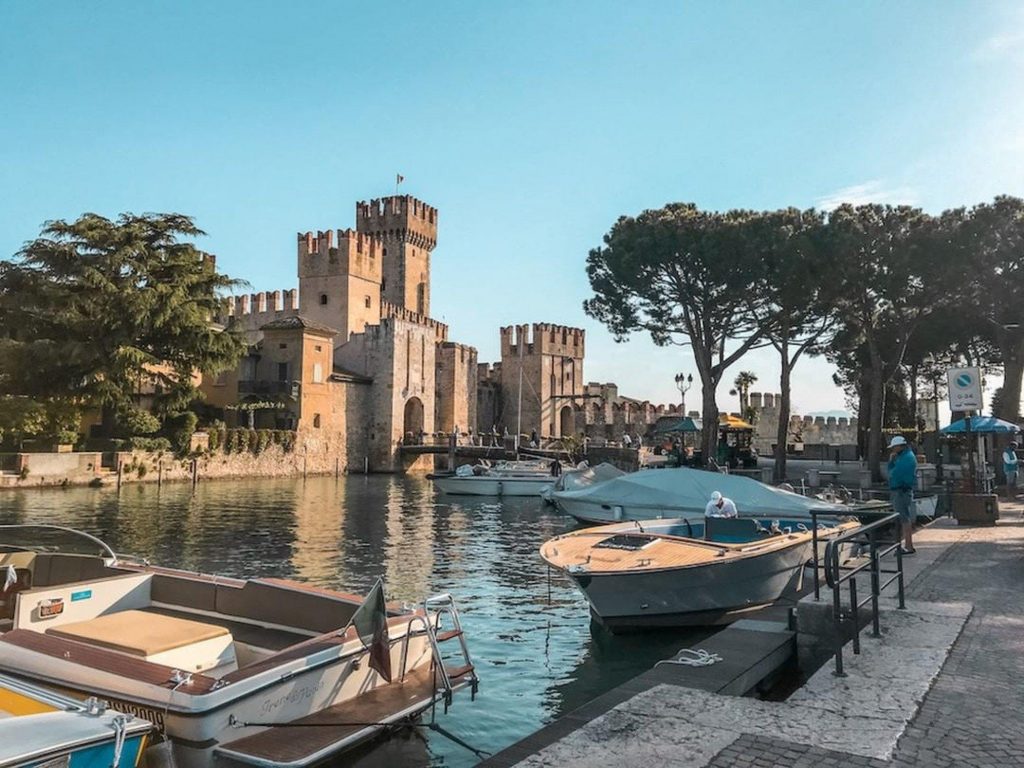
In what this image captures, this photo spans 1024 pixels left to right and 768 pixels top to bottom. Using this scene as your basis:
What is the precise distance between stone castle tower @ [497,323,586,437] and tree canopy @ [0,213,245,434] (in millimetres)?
Result: 34069

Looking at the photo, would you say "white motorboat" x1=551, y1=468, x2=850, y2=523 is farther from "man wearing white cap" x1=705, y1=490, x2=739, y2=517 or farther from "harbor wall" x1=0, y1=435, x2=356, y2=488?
"harbor wall" x1=0, y1=435, x2=356, y2=488

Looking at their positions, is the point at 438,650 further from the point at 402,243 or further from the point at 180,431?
the point at 402,243

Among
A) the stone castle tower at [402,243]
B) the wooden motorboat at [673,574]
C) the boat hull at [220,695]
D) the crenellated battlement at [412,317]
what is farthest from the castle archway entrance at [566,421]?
the boat hull at [220,695]

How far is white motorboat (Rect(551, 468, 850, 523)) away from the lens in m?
18.6

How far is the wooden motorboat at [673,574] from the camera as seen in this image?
400 inches

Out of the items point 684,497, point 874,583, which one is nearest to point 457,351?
point 684,497

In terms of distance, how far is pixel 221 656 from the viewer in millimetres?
6238

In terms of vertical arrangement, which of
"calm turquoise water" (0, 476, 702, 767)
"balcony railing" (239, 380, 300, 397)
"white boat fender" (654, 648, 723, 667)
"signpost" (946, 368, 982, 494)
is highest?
"balcony railing" (239, 380, 300, 397)

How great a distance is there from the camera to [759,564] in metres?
10.9

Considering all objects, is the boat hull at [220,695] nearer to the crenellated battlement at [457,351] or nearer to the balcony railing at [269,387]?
the balcony railing at [269,387]

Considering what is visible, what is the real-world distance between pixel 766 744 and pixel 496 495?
101 ft

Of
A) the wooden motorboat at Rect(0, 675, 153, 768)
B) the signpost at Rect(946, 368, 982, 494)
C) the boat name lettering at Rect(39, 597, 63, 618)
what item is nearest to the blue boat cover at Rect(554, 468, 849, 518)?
the signpost at Rect(946, 368, 982, 494)

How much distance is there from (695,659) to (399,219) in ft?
213

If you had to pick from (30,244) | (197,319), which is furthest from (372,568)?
(30,244)
